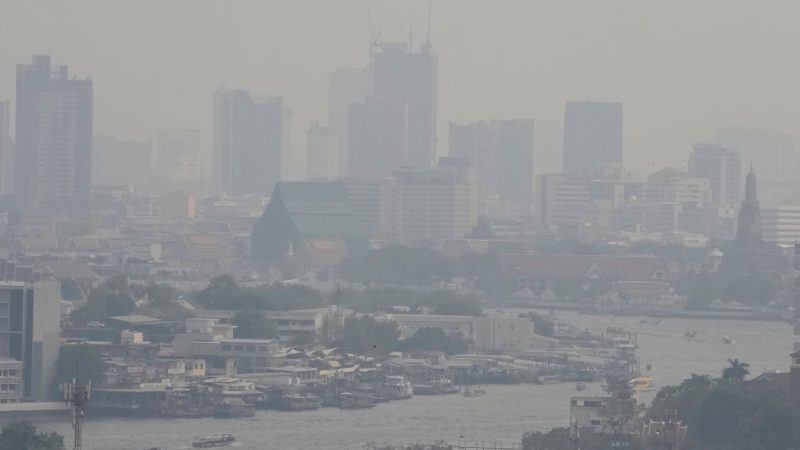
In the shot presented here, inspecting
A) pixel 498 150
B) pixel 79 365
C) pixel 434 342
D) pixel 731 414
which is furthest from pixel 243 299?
pixel 498 150

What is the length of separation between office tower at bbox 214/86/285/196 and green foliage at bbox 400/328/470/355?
47.1 m

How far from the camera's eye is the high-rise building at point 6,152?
77000mm

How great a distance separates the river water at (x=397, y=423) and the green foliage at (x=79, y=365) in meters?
0.98

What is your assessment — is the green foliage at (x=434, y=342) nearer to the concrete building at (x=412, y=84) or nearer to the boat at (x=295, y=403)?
the boat at (x=295, y=403)

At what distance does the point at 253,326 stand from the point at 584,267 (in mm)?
20380

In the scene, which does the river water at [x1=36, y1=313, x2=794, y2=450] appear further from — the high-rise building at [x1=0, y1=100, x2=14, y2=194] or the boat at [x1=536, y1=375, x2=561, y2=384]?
the high-rise building at [x1=0, y1=100, x2=14, y2=194]

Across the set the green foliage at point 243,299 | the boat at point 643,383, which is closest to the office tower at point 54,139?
the green foliage at point 243,299

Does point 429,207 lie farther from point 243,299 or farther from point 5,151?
point 243,299

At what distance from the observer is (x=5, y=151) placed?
77.8 m

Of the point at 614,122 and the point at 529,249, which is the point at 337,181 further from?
the point at 614,122

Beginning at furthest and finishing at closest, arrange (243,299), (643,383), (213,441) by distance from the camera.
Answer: (243,299)
(643,383)
(213,441)

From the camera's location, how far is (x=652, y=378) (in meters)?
29.5

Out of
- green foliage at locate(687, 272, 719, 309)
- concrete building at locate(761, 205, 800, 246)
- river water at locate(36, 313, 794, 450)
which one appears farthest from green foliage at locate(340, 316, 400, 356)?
concrete building at locate(761, 205, 800, 246)

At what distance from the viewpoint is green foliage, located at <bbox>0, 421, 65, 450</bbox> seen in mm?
18078
